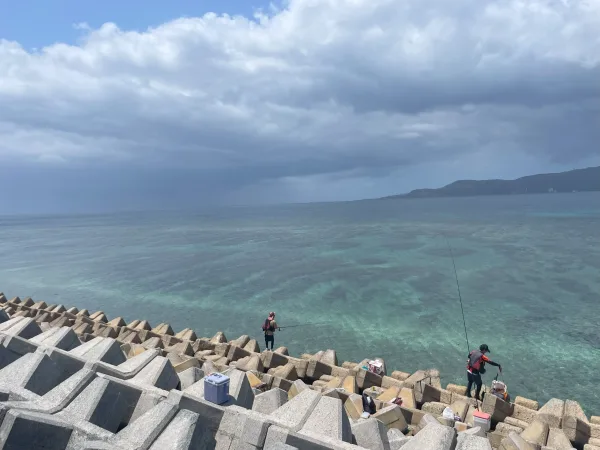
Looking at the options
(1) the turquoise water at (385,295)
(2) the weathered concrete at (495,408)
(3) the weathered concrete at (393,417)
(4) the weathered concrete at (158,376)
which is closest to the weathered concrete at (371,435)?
(3) the weathered concrete at (393,417)

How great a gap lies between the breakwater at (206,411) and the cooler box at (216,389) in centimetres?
12

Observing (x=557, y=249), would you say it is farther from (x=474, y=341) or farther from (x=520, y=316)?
(x=474, y=341)

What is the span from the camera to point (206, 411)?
598 centimetres

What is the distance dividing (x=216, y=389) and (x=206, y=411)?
39cm

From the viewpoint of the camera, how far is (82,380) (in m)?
6.24

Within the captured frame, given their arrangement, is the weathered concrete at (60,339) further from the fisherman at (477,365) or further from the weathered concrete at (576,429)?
the weathered concrete at (576,429)

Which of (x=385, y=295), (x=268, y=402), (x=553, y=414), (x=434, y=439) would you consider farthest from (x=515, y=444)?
(x=385, y=295)

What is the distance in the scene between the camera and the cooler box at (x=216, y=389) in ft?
20.7

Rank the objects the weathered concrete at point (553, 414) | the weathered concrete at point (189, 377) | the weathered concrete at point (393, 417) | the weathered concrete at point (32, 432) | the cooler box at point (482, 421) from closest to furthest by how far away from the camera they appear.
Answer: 1. the weathered concrete at point (32, 432)
2. the weathered concrete at point (189, 377)
3. the weathered concrete at point (393, 417)
4. the cooler box at point (482, 421)
5. the weathered concrete at point (553, 414)

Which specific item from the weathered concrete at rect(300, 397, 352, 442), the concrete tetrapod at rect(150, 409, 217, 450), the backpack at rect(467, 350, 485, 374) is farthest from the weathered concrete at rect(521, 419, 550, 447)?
the concrete tetrapod at rect(150, 409, 217, 450)

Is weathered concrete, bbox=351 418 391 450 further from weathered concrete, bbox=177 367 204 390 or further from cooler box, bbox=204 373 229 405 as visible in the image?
weathered concrete, bbox=177 367 204 390

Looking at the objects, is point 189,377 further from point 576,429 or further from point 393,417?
point 576,429

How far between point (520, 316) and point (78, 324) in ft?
77.9

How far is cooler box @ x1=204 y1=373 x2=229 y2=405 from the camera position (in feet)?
20.7
